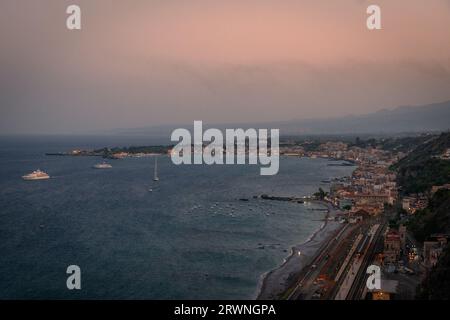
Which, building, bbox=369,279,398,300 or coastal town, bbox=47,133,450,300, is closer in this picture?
building, bbox=369,279,398,300

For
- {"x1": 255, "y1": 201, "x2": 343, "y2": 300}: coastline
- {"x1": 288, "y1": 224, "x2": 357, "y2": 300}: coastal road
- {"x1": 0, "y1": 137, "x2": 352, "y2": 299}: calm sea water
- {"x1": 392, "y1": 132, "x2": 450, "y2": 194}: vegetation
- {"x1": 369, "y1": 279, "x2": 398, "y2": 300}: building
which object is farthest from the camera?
{"x1": 392, "y1": 132, "x2": 450, "y2": 194}: vegetation

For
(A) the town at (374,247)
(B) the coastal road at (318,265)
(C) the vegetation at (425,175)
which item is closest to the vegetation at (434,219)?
(A) the town at (374,247)

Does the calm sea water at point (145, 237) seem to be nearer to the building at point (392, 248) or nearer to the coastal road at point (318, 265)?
the coastal road at point (318, 265)

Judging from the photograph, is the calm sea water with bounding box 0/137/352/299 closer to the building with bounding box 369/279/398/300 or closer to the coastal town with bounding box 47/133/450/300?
the coastal town with bounding box 47/133/450/300

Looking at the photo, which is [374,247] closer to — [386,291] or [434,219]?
[434,219]

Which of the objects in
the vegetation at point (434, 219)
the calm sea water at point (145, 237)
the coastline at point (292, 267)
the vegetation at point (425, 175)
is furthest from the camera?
Result: the vegetation at point (425, 175)

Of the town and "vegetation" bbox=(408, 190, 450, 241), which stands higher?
"vegetation" bbox=(408, 190, 450, 241)

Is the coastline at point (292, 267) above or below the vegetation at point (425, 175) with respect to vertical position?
below

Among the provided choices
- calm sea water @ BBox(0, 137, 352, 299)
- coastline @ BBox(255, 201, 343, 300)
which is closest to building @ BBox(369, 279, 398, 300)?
coastline @ BBox(255, 201, 343, 300)
